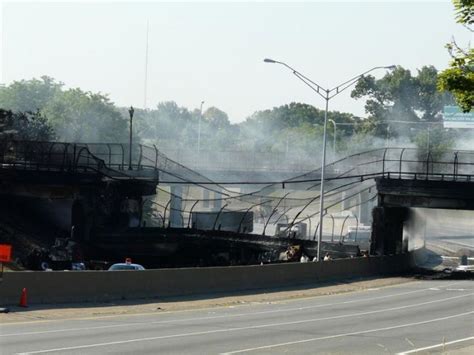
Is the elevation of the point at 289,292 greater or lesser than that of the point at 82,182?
lesser

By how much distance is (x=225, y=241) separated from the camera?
6297cm

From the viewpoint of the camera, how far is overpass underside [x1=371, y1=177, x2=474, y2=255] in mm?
57469

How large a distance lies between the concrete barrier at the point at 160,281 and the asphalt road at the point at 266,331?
356 centimetres

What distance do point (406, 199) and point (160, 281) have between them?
995 inches

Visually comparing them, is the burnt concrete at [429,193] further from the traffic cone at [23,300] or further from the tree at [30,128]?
the tree at [30,128]

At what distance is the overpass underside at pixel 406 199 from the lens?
189 feet

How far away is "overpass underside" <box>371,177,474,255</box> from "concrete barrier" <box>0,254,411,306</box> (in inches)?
268

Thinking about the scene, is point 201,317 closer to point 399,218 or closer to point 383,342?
point 383,342

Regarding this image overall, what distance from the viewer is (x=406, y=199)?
2331 inches

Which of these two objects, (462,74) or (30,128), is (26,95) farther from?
(462,74)

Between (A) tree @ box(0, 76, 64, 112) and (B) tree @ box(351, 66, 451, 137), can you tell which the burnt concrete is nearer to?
(A) tree @ box(0, 76, 64, 112)

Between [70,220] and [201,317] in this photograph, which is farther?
[70,220]

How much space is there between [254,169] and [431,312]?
6168 cm

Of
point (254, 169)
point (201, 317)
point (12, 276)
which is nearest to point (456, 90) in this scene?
point (201, 317)
